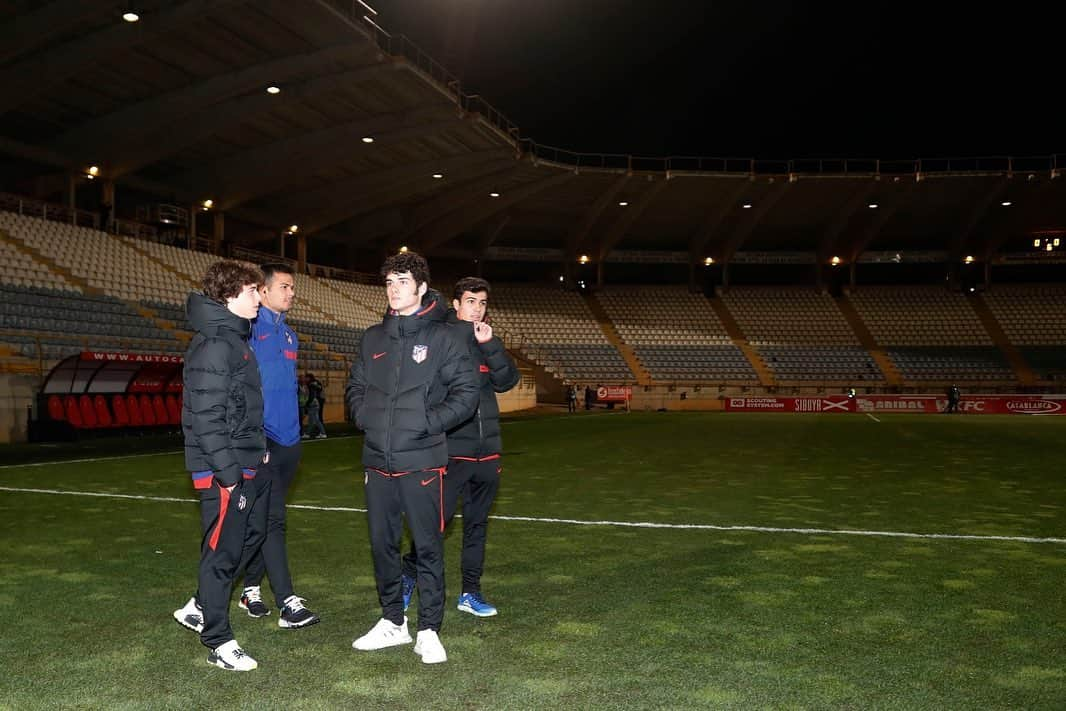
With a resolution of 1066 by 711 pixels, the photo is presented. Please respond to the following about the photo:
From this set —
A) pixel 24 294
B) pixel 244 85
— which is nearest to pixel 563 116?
pixel 244 85

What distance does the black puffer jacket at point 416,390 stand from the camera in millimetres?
4180

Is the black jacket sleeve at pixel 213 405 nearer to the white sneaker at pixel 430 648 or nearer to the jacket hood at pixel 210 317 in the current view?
the jacket hood at pixel 210 317

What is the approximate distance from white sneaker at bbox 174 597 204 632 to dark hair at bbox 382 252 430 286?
217cm

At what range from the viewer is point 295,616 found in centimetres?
462

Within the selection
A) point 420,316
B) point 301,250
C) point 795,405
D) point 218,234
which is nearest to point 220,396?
point 420,316

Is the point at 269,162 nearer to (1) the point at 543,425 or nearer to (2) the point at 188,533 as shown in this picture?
(1) the point at 543,425

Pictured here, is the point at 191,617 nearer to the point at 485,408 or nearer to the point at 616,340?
the point at 485,408

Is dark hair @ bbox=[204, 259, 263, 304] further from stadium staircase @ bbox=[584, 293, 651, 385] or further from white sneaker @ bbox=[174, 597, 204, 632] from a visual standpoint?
stadium staircase @ bbox=[584, 293, 651, 385]

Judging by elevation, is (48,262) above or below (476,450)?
above

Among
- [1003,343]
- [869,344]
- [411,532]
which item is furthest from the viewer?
[869,344]

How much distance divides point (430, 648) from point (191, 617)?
1.49 metres

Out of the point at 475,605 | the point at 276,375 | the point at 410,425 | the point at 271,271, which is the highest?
the point at 271,271

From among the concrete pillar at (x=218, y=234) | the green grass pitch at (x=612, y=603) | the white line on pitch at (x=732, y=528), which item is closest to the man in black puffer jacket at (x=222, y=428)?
the green grass pitch at (x=612, y=603)

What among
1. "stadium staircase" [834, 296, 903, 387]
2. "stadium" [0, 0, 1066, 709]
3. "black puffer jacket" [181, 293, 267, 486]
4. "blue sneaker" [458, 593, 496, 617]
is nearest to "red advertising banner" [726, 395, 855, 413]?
"stadium" [0, 0, 1066, 709]
